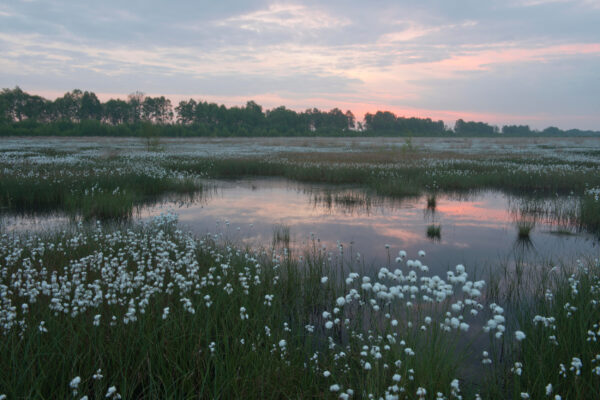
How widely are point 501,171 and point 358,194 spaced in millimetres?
10928

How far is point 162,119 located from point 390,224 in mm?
114141

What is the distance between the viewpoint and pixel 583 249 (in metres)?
9.87

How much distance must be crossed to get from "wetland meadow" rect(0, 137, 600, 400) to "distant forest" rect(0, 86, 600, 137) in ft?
171

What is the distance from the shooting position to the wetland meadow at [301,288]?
3.86m

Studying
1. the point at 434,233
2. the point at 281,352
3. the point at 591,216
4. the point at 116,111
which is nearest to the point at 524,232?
the point at 434,233

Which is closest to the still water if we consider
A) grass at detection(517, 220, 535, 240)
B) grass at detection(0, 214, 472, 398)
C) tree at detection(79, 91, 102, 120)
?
grass at detection(517, 220, 535, 240)

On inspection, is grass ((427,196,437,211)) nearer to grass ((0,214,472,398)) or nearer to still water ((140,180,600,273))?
still water ((140,180,600,273))

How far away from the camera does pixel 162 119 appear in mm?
114500

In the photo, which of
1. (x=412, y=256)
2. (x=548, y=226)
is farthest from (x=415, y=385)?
(x=548, y=226)

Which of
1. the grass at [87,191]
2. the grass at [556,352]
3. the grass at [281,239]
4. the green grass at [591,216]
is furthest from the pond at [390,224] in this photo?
the grass at [556,352]

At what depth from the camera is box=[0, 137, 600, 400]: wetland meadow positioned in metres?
3.86

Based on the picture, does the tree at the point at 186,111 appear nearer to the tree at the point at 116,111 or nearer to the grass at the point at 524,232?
the tree at the point at 116,111

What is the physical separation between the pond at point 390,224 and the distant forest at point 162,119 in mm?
51617

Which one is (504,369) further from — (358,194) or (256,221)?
(358,194)
